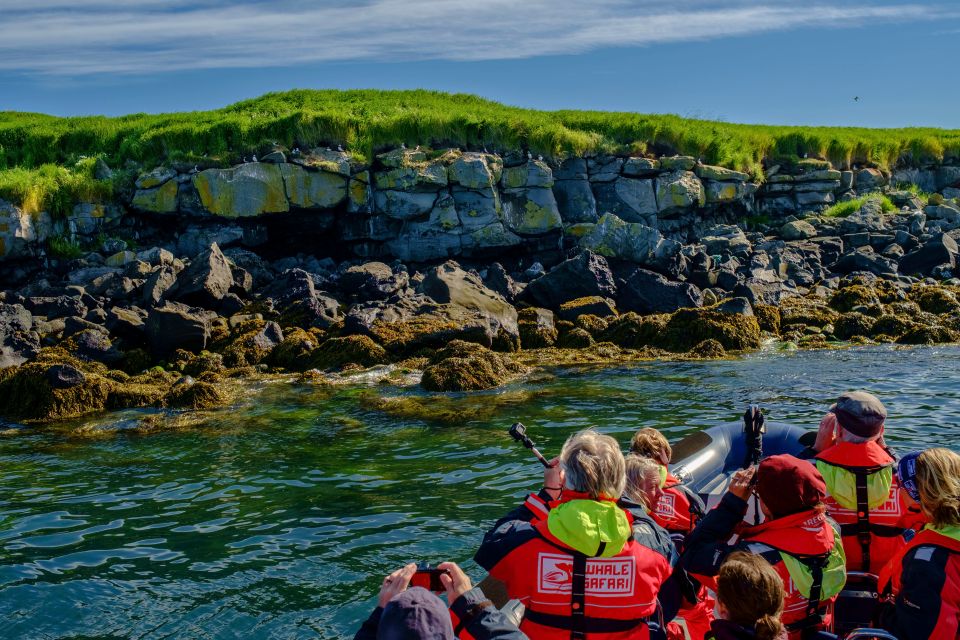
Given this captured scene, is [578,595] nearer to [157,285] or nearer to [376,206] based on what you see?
[157,285]

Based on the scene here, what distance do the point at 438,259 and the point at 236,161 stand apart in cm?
740

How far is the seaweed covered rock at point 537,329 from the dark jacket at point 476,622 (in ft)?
50.3

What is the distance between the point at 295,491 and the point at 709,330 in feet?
37.9

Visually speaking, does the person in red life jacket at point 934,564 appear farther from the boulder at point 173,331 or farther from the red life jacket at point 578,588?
the boulder at point 173,331

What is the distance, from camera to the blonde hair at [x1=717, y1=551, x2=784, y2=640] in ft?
11.2

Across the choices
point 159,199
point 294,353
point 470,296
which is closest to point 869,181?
point 470,296

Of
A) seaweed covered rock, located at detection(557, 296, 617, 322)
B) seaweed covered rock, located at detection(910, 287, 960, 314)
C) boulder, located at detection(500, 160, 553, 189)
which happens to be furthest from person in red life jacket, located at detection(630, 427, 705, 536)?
boulder, located at detection(500, 160, 553, 189)

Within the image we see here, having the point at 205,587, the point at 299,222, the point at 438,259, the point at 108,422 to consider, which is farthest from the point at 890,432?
the point at 299,222

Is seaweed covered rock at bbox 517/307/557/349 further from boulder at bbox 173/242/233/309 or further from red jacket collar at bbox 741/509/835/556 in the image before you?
red jacket collar at bbox 741/509/835/556

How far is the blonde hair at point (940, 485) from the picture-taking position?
12.2 ft

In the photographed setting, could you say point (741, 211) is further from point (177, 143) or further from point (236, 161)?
point (177, 143)

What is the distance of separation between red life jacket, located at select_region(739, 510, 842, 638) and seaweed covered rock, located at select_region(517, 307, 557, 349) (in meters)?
14.5

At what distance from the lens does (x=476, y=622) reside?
3.20 meters

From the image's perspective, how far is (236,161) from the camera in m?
26.9
